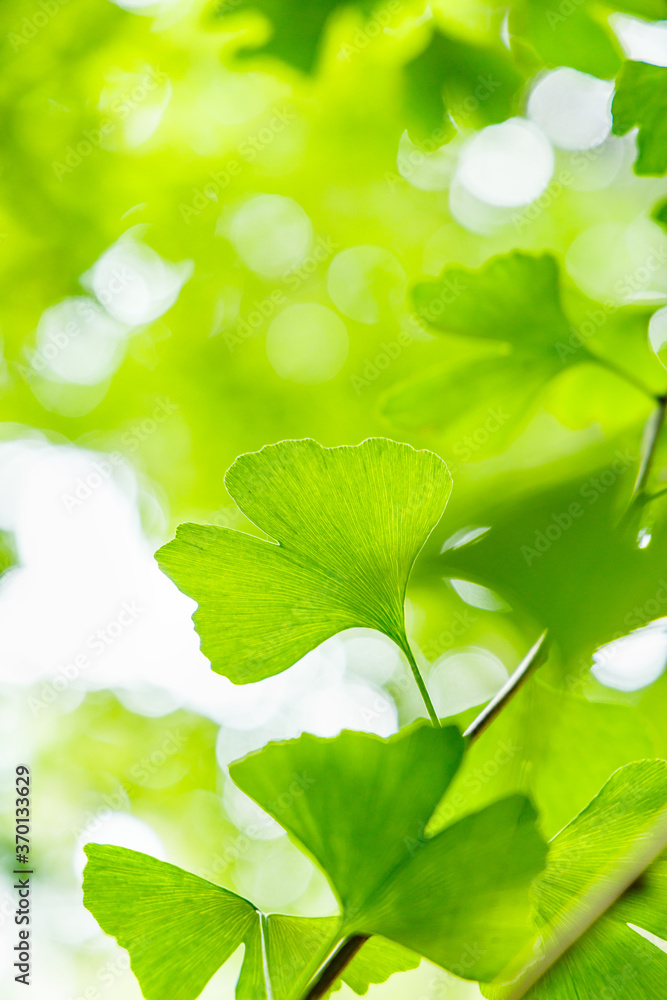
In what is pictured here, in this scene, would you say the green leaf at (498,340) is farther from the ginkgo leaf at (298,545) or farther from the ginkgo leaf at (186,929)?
the ginkgo leaf at (186,929)

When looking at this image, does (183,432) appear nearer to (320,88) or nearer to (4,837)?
(320,88)

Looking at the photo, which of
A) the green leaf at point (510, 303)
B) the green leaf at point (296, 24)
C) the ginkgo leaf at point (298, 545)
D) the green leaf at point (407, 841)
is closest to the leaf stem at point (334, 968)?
the green leaf at point (407, 841)

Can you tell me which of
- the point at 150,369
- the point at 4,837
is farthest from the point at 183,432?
the point at 4,837

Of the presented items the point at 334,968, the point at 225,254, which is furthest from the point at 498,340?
the point at 225,254

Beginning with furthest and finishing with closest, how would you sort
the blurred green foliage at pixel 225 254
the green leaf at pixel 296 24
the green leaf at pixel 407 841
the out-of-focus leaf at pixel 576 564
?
the blurred green foliage at pixel 225 254
the green leaf at pixel 296 24
the out-of-focus leaf at pixel 576 564
the green leaf at pixel 407 841

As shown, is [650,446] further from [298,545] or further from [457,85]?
[457,85]

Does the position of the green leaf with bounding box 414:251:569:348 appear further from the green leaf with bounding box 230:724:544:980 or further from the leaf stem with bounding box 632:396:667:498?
the green leaf with bounding box 230:724:544:980
